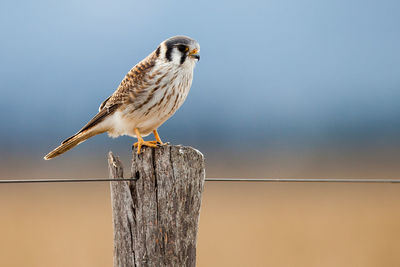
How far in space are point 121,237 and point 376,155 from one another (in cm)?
1886

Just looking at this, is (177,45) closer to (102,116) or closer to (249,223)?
(102,116)

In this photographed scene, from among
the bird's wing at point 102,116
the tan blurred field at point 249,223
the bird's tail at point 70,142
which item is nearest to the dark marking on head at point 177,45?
the bird's wing at point 102,116

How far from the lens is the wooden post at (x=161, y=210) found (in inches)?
110

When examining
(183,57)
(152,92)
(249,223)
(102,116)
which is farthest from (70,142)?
(249,223)

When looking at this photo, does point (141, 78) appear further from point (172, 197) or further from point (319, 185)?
point (319, 185)

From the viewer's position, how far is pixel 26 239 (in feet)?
28.1

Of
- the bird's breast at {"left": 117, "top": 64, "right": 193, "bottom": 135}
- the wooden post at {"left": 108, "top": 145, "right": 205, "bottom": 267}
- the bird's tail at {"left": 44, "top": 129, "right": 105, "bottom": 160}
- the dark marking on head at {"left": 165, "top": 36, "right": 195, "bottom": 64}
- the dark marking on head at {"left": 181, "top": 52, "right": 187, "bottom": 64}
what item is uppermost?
the dark marking on head at {"left": 165, "top": 36, "right": 195, "bottom": 64}

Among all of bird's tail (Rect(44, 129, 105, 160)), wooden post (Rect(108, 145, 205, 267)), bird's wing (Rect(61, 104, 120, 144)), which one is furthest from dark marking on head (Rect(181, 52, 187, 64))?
wooden post (Rect(108, 145, 205, 267))

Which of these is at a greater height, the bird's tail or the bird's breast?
the bird's breast

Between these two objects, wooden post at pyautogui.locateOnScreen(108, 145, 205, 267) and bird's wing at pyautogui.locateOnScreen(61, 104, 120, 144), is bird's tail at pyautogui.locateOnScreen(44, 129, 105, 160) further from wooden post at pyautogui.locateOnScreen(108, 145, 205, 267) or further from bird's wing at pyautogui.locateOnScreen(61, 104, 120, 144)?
wooden post at pyautogui.locateOnScreen(108, 145, 205, 267)

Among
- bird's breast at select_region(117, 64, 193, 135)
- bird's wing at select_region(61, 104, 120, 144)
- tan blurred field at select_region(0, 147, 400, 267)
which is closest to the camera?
bird's breast at select_region(117, 64, 193, 135)

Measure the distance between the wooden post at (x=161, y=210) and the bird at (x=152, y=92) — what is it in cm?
117

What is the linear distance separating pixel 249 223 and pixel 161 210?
761cm

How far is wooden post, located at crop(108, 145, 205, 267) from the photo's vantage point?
9.16 ft
